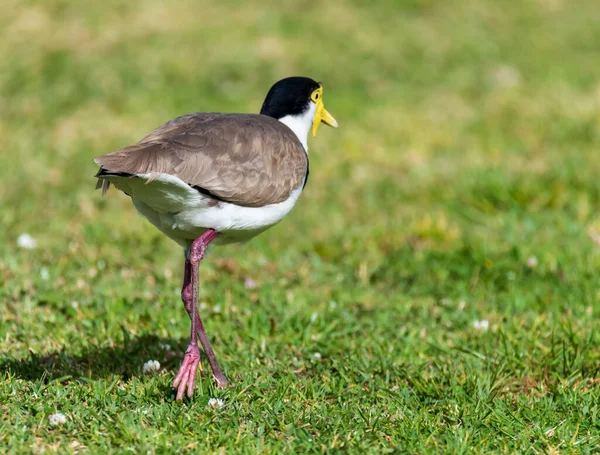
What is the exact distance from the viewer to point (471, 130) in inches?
388

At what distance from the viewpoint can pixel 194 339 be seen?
432 centimetres

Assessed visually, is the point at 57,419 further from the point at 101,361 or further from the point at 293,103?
the point at 293,103

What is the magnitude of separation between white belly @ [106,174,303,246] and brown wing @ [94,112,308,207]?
42 millimetres

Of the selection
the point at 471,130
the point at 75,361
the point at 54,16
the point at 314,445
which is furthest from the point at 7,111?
the point at 314,445

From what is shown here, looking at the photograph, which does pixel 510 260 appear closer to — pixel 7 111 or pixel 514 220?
pixel 514 220

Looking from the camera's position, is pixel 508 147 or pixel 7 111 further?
pixel 7 111

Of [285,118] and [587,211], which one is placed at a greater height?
[285,118]

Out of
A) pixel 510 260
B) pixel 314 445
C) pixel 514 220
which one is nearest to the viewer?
pixel 314 445

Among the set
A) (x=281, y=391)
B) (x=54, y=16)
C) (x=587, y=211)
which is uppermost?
(x=54, y=16)

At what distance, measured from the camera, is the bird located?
13.1 feet

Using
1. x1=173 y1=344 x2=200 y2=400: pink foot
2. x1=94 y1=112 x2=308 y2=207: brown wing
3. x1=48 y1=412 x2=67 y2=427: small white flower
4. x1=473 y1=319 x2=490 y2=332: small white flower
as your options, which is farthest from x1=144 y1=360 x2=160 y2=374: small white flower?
x1=473 y1=319 x2=490 y2=332: small white flower

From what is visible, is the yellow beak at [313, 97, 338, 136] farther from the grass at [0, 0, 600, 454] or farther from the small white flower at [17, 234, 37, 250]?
the small white flower at [17, 234, 37, 250]

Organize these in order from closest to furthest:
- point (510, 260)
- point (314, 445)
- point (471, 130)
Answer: point (314, 445) < point (510, 260) < point (471, 130)

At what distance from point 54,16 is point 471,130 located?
6.02 m
